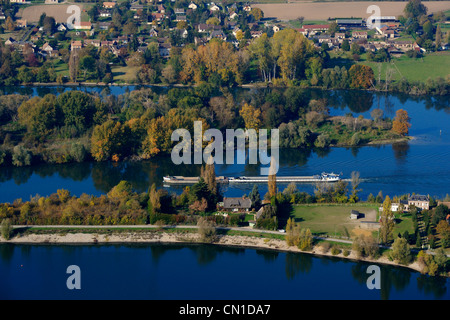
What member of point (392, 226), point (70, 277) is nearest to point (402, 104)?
point (392, 226)

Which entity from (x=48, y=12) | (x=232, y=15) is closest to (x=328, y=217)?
(x=232, y=15)

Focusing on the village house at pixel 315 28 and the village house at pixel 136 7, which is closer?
the village house at pixel 315 28

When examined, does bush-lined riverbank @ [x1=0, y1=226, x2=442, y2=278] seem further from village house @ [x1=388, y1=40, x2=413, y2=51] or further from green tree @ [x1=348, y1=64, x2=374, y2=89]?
village house @ [x1=388, y1=40, x2=413, y2=51]

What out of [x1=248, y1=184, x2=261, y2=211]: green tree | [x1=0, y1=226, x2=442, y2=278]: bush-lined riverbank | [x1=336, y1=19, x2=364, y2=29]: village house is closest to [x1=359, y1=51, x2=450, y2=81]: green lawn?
[x1=336, y1=19, x2=364, y2=29]: village house

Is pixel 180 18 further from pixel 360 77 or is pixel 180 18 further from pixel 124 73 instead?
pixel 360 77

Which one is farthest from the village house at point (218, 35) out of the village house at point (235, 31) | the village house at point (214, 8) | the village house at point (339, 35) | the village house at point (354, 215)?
the village house at point (354, 215)

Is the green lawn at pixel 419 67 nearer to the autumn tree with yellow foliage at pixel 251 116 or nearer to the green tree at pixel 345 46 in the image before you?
the green tree at pixel 345 46
